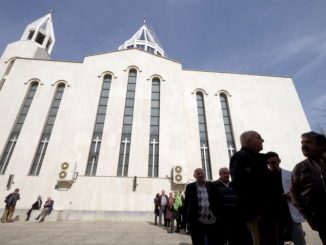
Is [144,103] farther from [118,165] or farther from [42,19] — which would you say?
[42,19]

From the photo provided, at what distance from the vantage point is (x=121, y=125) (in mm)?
16484

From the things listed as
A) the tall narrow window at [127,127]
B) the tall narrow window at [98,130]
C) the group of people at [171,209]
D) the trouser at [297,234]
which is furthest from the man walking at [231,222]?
the tall narrow window at [98,130]

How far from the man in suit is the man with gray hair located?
1218mm

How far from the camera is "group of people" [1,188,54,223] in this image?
1112 cm

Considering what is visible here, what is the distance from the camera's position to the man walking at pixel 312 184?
228 centimetres

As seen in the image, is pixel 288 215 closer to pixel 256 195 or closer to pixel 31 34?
pixel 256 195

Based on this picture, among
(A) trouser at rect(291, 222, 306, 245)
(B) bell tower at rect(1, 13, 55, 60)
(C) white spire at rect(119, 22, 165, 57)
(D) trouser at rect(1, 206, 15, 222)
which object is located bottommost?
(A) trouser at rect(291, 222, 306, 245)

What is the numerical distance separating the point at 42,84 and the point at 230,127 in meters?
16.8

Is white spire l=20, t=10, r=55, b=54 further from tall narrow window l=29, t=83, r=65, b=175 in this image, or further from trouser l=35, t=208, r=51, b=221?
trouser l=35, t=208, r=51, b=221

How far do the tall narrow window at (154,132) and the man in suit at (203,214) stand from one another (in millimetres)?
11313

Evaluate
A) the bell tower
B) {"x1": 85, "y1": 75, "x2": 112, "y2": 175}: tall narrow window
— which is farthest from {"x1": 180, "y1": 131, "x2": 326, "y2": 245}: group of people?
the bell tower

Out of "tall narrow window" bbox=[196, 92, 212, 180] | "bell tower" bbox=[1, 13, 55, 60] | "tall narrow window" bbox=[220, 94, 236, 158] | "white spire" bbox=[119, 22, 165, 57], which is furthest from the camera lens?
"white spire" bbox=[119, 22, 165, 57]

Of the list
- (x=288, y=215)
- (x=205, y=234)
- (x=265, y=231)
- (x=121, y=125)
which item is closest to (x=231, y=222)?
(x=205, y=234)

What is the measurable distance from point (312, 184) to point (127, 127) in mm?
14965
